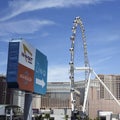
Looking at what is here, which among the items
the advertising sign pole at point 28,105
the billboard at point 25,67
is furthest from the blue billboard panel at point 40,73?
the advertising sign pole at point 28,105

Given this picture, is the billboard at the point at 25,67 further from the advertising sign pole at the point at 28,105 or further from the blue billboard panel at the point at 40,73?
the advertising sign pole at the point at 28,105

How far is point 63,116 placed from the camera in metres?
100

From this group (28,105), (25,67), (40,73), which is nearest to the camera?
(25,67)

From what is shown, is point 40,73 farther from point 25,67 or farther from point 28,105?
point 25,67

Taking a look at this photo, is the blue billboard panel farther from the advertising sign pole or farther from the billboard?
the advertising sign pole

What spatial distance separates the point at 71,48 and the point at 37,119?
91.6 feet

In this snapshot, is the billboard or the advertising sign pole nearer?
the billboard

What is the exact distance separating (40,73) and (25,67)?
11243mm

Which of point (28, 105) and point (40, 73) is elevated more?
point (40, 73)

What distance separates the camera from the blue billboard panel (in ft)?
216

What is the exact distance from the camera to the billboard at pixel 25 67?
175ft

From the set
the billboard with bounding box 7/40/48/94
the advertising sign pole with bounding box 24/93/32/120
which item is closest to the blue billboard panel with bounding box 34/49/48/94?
the billboard with bounding box 7/40/48/94

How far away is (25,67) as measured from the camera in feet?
190

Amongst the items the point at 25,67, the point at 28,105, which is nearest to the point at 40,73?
the point at 28,105
